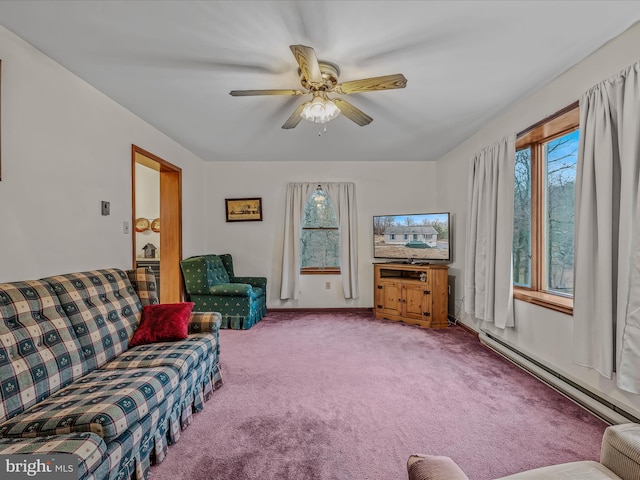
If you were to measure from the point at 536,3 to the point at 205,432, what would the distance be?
3055mm

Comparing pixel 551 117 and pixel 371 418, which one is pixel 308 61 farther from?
pixel 371 418

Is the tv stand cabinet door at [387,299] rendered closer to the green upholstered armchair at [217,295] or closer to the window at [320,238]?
the window at [320,238]

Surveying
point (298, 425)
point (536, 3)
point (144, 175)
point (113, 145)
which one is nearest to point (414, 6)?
point (536, 3)

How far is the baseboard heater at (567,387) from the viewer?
1.93 m

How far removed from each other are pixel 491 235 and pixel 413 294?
1420mm

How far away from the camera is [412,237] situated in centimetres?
454

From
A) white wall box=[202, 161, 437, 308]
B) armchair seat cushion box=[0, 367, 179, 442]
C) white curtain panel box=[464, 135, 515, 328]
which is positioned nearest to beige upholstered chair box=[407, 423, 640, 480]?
armchair seat cushion box=[0, 367, 179, 442]

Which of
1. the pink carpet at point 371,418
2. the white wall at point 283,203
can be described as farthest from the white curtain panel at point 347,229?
the pink carpet at point 371,418

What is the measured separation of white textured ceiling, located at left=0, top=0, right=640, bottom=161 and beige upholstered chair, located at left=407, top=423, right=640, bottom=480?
1.98m

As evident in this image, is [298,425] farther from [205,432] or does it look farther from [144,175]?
[144,175]

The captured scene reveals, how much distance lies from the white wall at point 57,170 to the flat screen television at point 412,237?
334 cm

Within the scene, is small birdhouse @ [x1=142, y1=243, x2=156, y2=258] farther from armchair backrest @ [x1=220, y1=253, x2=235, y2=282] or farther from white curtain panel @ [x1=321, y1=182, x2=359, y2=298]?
white curtain panel @ [x1=321, y1=182, x2=359, y2=298]

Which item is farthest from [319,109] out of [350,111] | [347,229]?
[347,229]

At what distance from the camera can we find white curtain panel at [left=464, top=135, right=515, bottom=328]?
2.98 metres
